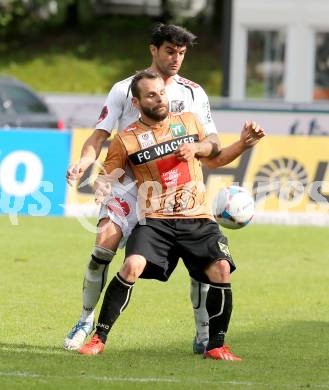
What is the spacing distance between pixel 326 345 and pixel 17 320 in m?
2.57

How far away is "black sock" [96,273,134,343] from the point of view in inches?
337

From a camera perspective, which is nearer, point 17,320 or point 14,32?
point 17,320

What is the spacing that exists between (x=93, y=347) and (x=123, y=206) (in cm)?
101

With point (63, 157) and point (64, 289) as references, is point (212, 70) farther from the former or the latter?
point (64, 289)

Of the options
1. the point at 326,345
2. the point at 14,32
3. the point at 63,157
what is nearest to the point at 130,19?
the point at 14,32

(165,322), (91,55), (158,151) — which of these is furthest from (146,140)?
(91,55)

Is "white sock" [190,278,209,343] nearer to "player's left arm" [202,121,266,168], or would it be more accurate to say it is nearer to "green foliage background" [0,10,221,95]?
"player's left arm" [202,121,266,168]

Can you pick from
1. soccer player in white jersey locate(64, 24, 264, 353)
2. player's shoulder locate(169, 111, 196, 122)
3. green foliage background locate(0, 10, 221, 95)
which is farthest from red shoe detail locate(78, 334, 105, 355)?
green foliage background locate(0, 10, 221, 95)

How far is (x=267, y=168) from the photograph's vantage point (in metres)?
17.7

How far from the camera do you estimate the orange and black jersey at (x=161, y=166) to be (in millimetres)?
8641

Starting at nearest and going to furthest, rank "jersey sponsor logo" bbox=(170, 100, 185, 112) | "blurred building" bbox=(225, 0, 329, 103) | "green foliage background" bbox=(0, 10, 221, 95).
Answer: "jersey sponsor logo" bbox=(170, 100, 185, 112), "blurred building" bbox=(225, 0, 329, 103), "green foliage background" bbox=(0, 10, 221, 95)

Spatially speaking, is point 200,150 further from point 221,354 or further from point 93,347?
point 93,347

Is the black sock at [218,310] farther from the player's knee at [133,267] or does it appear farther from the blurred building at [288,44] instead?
the blurred building at [288,44]

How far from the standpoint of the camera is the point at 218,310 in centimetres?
858
